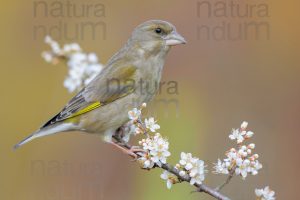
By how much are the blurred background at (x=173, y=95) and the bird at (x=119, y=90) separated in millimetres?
798

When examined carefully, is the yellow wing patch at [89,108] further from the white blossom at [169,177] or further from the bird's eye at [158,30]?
the white blossom at [169,177]

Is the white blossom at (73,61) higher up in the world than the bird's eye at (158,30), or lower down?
lower down

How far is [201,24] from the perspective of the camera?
7230 millimetres

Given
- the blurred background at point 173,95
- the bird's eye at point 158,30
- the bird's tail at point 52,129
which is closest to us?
the bird's tail at point 52,129

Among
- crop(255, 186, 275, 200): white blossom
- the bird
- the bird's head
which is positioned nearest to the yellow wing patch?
the bird

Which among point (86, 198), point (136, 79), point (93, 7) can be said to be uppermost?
point (93, 7)

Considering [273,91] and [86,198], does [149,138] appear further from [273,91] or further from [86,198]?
[273,91]

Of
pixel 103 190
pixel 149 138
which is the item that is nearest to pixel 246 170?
pixel 149 138

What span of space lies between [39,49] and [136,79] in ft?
9.46

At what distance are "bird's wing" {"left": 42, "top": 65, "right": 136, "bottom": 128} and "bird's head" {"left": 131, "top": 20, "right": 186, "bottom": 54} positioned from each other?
24 cm

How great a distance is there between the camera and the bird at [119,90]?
4.75 m

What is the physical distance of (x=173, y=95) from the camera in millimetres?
6426

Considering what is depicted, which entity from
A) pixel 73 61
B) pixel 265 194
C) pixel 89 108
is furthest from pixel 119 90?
pixel 265 194

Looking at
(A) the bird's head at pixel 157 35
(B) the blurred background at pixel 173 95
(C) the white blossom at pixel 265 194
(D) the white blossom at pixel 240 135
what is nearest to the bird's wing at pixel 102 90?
(A) the bird's head at pixel 157 35
